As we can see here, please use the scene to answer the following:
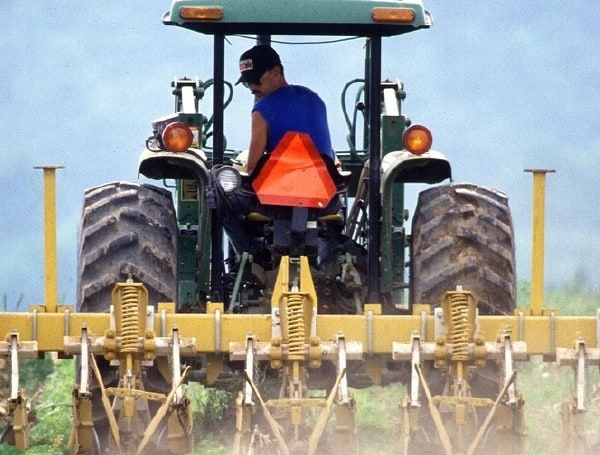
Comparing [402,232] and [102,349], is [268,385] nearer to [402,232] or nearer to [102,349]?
[402,232]

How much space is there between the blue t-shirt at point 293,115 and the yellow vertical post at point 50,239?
1.17 meters

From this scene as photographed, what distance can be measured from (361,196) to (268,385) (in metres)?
2.04

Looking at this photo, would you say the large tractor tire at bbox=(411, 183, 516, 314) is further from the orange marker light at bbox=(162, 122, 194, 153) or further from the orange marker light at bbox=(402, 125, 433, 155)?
the orange marker light at bbox=(162, 122, 194, 153)

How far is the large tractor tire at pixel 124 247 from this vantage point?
9477mm

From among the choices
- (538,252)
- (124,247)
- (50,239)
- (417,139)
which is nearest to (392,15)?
(417,139)

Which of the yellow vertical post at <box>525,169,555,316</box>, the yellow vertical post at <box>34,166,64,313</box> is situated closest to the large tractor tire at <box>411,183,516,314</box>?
the yellow vertical post at <box>525,169,555,316</box>

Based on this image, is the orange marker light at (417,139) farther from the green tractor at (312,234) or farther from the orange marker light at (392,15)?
the orange marker light at (392,15)

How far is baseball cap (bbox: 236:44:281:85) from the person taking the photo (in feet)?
32.6

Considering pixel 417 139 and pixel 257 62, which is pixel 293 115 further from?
pixel 417 139

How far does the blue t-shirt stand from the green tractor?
0.71ft

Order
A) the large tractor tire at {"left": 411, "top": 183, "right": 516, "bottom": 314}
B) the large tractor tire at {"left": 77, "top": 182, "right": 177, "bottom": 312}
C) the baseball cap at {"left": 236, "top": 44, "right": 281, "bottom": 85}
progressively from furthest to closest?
the baseball cap at {"left": 236, "top": 44, "right": 281, "bottom": 85} → the large tractor tire at {"left": 411, "top": 183, "right": 516, "bottom": 314} → the large tractor tire at {"left": 77, "top": 182, "right": 177, "bottom": 312}

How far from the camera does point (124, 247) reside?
31.4 feet

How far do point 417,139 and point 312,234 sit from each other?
0.70 meters

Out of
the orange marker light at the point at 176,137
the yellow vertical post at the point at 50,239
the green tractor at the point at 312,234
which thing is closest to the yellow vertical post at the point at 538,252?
the green tractor at the point at 312,234
